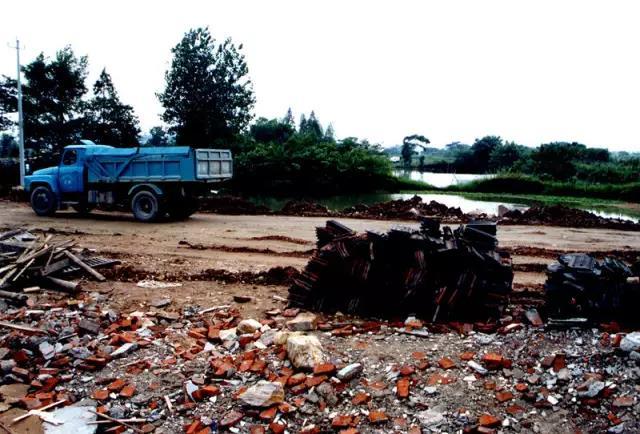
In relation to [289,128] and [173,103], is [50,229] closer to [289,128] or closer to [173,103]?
[173,103]

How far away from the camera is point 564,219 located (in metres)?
16.9

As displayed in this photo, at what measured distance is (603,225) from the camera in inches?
632

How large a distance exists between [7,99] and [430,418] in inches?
1325

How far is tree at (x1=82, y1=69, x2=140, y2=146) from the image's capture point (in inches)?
1297

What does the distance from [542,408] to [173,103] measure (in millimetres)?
35928

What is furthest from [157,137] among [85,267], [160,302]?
[160,302]

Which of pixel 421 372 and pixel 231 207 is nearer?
pixel 421 372

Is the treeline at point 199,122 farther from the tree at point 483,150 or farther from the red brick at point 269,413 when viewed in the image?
the red brick at point 269,413

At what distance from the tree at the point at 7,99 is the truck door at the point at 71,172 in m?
18.0

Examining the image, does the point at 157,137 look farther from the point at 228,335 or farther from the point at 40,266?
the point at 228,335

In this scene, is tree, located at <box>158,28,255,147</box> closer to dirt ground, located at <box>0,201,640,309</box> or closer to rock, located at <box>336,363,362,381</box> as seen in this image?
dirt ground, located at <box>0,201,640,309</box>

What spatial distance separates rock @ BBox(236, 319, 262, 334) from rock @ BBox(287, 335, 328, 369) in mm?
874

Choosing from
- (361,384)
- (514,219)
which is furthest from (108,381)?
(514,219)

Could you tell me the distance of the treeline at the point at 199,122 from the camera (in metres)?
31.4
